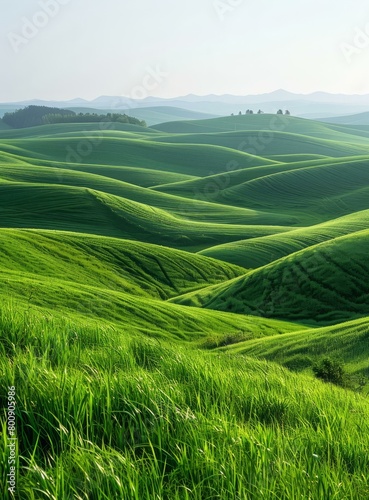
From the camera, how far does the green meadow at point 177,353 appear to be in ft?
14.7

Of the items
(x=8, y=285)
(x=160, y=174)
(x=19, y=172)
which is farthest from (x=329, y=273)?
(x=160, y=174)

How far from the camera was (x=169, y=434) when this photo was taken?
5.02m

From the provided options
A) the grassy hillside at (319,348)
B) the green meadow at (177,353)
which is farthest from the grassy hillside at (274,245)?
the grassy hillside at (319,348)

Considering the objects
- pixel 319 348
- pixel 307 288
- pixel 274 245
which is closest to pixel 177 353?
pixel 319 348

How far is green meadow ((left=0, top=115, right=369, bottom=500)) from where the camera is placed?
176 inches

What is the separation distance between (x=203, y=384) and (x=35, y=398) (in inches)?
78.6

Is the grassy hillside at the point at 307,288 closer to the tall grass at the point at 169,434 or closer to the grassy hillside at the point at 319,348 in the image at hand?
the grassy hillside at the point at 319,348

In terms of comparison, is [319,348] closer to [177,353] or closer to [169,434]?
[177,353]

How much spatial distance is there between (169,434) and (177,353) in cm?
293

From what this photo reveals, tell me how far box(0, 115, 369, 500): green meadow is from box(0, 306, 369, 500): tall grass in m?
0.02

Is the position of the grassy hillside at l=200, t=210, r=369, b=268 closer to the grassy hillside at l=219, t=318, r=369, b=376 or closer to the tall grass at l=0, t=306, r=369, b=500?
the grassy hillside at l=219, t=318, r=369, b=376

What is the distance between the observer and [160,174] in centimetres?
16338

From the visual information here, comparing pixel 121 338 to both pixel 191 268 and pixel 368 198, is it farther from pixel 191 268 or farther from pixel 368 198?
pixel 368 198

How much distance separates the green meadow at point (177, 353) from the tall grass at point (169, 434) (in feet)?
0.06
